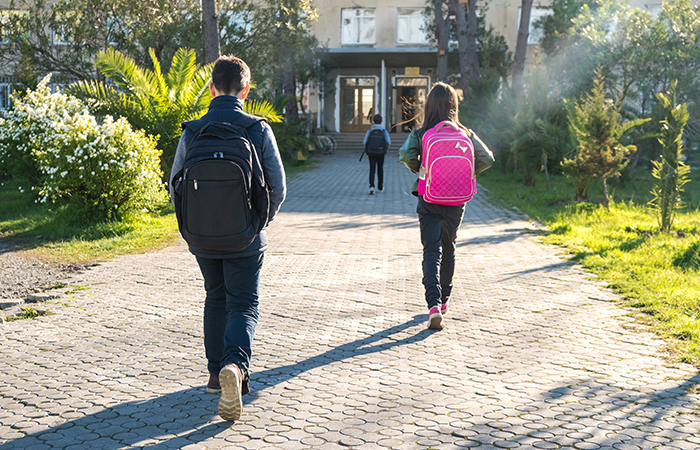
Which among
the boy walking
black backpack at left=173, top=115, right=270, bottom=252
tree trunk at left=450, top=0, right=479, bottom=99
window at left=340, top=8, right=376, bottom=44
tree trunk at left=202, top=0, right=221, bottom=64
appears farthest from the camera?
window at left=340, top=8, right=376, bottom=44

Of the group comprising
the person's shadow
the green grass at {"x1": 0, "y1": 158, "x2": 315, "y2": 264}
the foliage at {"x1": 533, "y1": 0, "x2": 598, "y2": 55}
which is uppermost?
the foliage at {"x1": 533, "y1": 0, "x2": 598, "y2": 55}

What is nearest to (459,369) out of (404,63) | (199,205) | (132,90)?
(199,205)

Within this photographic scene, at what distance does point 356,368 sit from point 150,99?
10.5 meters

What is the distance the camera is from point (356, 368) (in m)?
4.43

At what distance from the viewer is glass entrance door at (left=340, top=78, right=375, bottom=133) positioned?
43062mm

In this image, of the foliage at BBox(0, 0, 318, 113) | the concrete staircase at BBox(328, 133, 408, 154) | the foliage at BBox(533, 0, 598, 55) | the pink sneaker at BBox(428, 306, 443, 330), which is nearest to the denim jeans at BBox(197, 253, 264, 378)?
the pink sneaker at BBox(428, 306, 443, 330)

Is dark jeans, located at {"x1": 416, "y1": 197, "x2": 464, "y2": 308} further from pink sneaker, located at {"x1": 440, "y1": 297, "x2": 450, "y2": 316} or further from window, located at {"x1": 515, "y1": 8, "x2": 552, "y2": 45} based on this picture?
window, located at {"x1": 515, "y1": 8, "x2": 552, "y2": 45}

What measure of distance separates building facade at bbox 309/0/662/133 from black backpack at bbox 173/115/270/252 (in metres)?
35.0

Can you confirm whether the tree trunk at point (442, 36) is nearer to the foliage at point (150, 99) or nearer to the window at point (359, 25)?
the window at point (359, 25)

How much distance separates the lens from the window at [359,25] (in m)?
41.3

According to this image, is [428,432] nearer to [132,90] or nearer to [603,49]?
[132,90]

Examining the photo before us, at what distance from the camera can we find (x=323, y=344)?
496 cm

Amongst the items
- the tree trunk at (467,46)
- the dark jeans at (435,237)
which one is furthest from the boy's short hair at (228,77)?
the tree trunk at (467,46)

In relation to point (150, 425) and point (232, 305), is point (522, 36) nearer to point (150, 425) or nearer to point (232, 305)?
point (232, 305)
